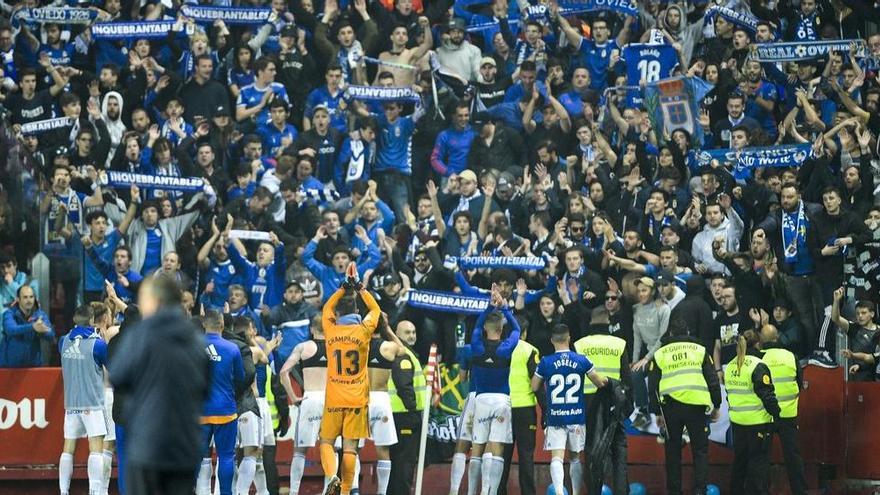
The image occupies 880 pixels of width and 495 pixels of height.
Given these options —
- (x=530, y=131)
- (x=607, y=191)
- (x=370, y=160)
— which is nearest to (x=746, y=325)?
(x=607, y=191)

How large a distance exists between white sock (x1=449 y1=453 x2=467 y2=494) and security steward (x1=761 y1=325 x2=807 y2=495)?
381 cm

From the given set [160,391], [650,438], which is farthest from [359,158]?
[160,391]

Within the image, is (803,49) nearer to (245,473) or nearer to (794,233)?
(794,233)

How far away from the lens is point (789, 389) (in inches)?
746

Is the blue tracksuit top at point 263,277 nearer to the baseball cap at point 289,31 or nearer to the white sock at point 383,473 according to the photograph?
the white sock at point 383,473

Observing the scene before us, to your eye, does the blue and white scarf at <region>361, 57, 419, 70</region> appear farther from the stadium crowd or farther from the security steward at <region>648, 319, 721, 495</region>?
the security steward at <region>648, 319, 721, 495</region>

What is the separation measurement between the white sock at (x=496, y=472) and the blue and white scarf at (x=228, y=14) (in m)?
9.26

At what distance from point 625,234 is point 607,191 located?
1.32 metres

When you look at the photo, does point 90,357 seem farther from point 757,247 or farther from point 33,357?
point 757,247

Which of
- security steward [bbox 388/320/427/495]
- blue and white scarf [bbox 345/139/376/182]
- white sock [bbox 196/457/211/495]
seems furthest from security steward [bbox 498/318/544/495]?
blue and white scarf [bbox 345/139/376/182]

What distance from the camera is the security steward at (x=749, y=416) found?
18688 millimetres

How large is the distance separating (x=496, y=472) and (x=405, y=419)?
130cm

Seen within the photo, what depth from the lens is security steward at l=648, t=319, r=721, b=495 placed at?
61.2 ft

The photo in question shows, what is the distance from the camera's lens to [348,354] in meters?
17.3
